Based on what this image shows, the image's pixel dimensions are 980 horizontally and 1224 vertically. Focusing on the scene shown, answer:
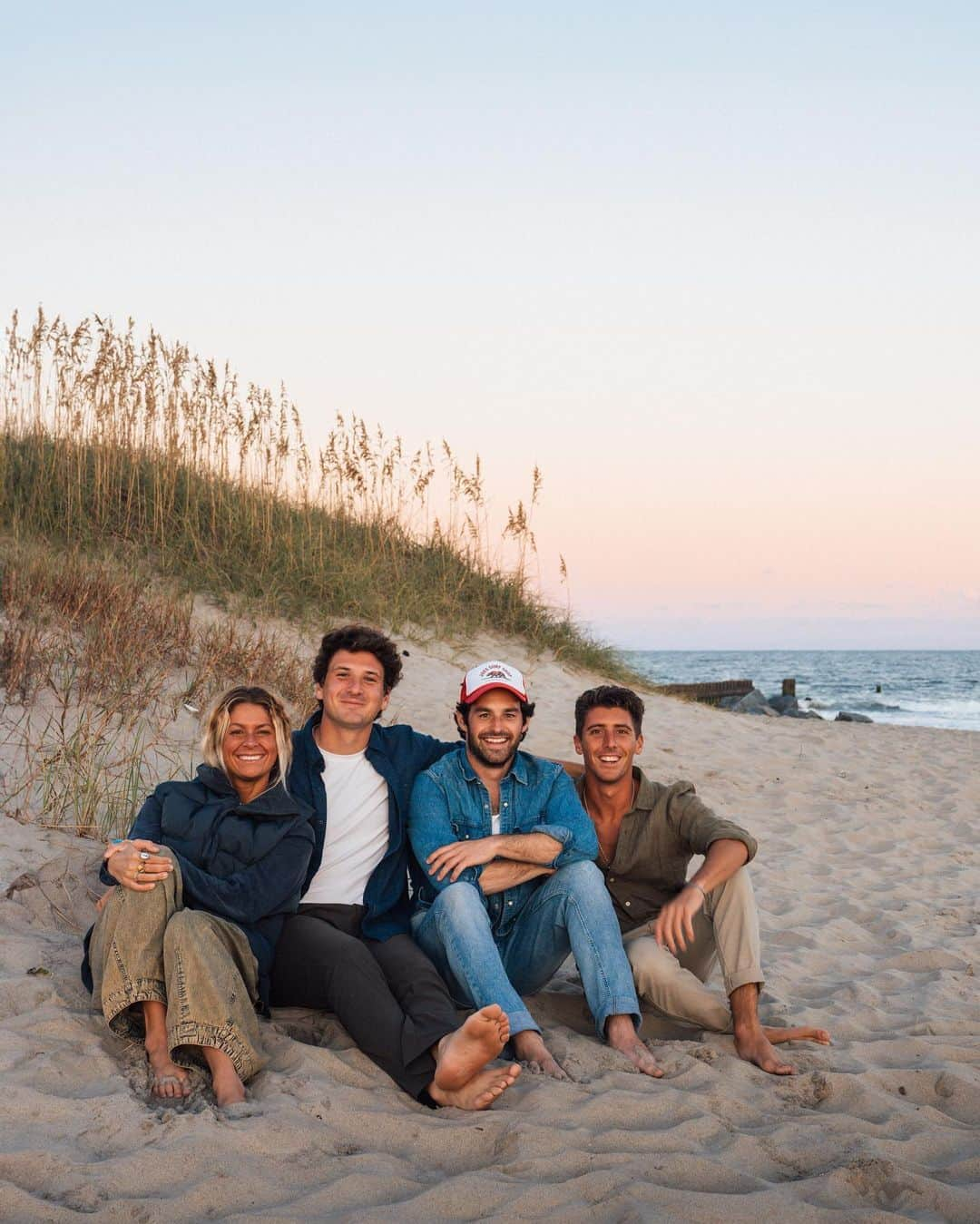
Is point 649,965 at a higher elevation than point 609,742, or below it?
below

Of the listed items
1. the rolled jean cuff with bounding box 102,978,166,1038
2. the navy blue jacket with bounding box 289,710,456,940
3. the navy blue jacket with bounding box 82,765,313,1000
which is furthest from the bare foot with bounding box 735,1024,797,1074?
the rolled jean cuff with bounding box 102,978,166,1038

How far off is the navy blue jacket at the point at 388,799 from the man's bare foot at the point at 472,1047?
0.62m

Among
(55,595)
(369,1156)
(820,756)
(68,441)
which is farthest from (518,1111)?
(68,441)

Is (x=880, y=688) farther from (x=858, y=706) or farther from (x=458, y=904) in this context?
(x=458, y=904)

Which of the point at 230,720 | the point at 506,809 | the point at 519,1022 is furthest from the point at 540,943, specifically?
the point at 230,720

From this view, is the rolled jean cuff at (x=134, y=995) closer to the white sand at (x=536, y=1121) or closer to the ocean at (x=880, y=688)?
the white sand at (x=536, y=1121)

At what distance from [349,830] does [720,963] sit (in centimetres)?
138

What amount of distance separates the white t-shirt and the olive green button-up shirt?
31.9 inches

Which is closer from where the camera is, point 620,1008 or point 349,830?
point 620,1008

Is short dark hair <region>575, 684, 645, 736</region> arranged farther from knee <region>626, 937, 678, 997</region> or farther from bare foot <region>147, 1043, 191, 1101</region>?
bare foot <region>147, 1043, 191, 1101</region>

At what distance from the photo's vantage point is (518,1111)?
3.01 meters

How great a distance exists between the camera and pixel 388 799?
149 inches

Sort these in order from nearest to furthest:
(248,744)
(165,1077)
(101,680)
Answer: (165,1077), (248,744), (101,680)

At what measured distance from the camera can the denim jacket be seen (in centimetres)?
367
